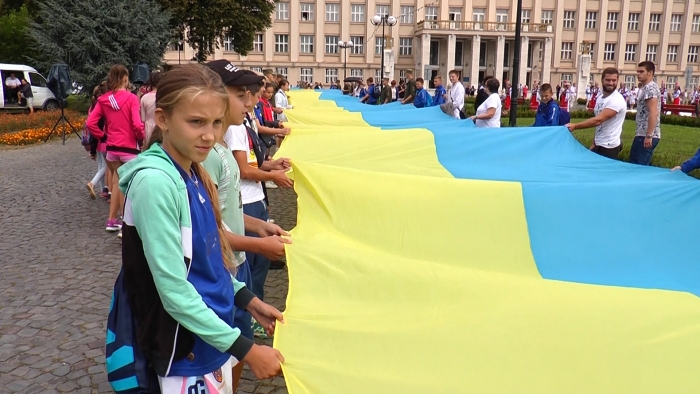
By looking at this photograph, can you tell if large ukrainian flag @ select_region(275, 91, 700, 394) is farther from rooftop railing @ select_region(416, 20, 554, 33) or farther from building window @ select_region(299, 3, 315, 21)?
building window @ select_region(299, 3, 315, 21)

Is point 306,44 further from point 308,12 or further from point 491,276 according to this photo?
point 491,276

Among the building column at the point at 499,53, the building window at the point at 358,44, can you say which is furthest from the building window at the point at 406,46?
the building column at the point at 499,53

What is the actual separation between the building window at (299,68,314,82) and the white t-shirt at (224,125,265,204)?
62.5 meters

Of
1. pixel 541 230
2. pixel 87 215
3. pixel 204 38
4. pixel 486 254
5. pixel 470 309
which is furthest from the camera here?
pixel 204 38

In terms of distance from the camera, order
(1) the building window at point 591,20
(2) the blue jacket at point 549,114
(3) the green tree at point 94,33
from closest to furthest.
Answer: (2) the blue jacket at point 549,114
(3) the green tree at point 94,33
(1) the building window at point 591,20

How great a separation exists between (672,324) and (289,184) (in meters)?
2.44

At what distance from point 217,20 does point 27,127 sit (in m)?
15.1

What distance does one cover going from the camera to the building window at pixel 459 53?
216ft

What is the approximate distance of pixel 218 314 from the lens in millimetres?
1923

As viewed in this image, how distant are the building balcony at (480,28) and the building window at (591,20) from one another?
629cm

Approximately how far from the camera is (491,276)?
2996 mm

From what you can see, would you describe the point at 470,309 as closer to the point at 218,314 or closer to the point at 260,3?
the point at 218,314

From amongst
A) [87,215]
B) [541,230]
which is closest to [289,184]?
A: [541,230]

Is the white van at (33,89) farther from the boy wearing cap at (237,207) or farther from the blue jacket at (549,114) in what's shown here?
the boy wearing cap at (237,207)
